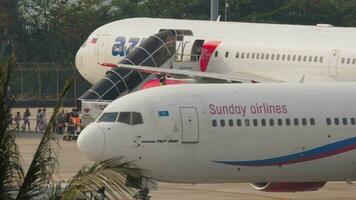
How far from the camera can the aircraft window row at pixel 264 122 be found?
29562mm

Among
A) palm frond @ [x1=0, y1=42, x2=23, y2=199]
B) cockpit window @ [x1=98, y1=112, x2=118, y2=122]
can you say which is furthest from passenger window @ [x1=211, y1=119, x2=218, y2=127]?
palm frond @ [x1=0, y1=42, x2=23, y2=199]

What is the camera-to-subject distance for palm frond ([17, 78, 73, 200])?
16156mm

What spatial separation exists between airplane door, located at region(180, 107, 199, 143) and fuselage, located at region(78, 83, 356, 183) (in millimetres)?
22

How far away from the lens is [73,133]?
60938 millimetres

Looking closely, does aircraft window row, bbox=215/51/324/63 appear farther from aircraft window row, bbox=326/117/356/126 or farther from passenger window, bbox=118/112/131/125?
passenger window, bbox=118/112/131/125

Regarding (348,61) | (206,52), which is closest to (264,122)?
(348,61)

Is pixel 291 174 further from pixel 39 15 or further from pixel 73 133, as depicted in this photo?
pixel 39 15

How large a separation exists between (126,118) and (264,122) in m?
3.26

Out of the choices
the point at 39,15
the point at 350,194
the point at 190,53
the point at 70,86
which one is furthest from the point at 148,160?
the point at 39,15

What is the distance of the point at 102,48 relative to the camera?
2397 inches

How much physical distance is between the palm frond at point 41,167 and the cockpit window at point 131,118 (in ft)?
41.4

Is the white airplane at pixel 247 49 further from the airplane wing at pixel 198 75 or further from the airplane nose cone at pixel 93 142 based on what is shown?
the airplane nose cone at pixel 93 142

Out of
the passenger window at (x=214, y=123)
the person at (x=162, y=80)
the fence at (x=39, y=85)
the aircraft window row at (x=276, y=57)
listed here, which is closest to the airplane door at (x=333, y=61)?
the aircraft window row at (x=276, y=57)

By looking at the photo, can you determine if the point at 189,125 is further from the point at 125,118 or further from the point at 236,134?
the point at 125,118
